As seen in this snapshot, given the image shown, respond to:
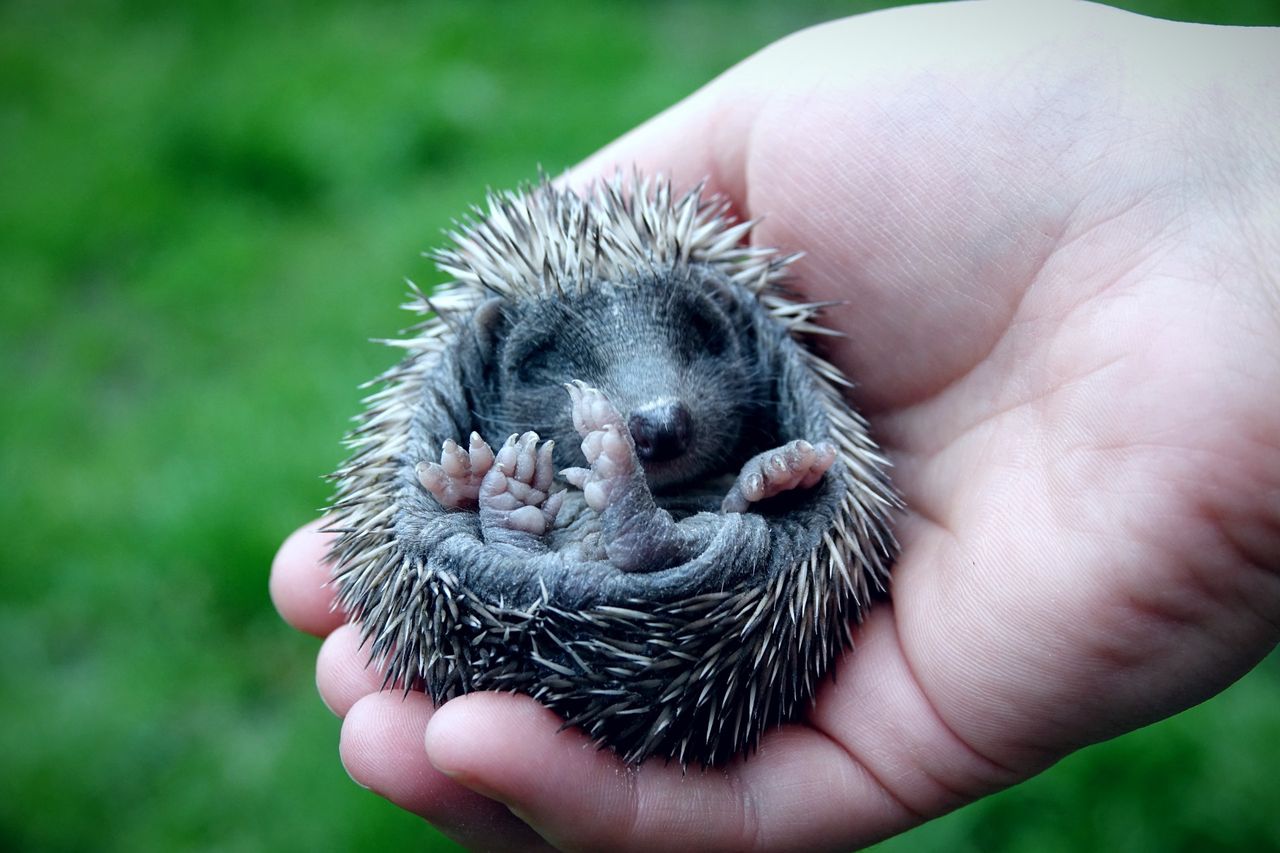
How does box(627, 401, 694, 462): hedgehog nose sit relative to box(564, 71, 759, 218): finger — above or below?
below

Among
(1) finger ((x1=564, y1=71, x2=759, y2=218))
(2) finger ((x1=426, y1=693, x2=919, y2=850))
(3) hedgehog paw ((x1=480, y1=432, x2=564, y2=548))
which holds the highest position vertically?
(1) finger ((x1=564, y1=71, x2=759, y2=218))

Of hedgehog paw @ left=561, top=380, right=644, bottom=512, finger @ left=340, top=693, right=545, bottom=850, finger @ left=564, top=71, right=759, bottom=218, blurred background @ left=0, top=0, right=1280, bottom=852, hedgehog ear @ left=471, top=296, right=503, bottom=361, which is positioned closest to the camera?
hedgehog paw @ left=561, top=380, right=644, bottom=512

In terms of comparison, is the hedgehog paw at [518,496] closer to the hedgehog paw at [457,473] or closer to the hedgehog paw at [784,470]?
the hedgehog paw at [457,473]

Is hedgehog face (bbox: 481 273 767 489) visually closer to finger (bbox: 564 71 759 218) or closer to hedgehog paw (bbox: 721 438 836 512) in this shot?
hedgehog paw (bbox: 721 438 836 512)

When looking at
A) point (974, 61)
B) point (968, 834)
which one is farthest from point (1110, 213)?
point (968, 834)

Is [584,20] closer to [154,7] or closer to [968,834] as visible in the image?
[154,7]

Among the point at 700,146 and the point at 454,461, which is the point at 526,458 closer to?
the point at 454,461

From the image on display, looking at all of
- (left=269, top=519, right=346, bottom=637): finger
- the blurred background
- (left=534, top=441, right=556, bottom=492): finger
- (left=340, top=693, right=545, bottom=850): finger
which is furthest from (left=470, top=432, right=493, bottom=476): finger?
the blurred background
